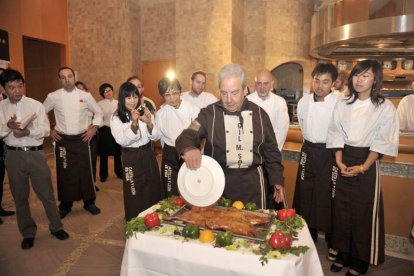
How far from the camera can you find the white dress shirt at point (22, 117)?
3.11m

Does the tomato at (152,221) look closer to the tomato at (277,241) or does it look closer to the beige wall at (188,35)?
the tomato at (277,241)

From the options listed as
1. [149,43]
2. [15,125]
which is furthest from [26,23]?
[15,125]

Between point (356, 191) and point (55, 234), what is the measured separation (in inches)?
119

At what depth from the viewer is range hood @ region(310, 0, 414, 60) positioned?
3943mm

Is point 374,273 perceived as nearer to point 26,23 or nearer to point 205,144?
point 205,144

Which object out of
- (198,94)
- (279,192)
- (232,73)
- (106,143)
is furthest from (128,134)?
(106,143)

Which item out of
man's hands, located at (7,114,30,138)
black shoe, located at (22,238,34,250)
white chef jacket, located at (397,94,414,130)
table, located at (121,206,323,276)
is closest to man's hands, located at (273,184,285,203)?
table, located at (121,206,323,276)

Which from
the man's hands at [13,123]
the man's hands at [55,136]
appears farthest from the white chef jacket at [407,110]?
the man's hands at [13,123]

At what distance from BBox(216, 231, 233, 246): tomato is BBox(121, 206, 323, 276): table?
0.10 ft

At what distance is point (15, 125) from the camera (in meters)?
2.92

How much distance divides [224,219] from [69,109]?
3.11m

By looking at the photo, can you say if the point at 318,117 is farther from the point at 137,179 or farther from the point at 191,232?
the point at 191,232

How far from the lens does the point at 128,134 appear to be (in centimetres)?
296

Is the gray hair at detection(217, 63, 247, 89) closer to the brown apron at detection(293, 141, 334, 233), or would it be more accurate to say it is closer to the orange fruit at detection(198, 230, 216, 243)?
the orange fruit at detection(198, 230, 216, 243)
